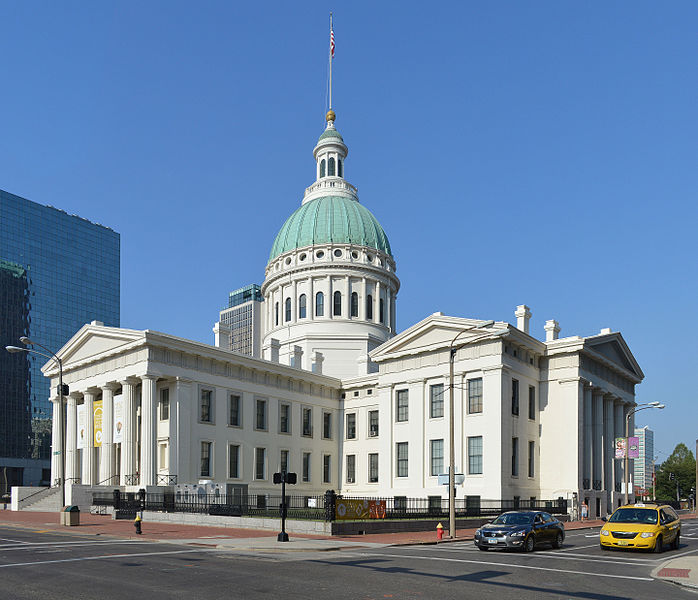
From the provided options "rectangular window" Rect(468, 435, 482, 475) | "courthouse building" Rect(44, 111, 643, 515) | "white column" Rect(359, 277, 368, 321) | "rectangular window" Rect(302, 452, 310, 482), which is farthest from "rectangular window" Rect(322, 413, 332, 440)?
"rectangular window" Rect(468, 435, 482, 475)

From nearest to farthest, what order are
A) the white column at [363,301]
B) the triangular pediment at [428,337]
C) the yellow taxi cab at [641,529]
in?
the yellow taxi cab at [641,529] → the triangular pediment at [428,337] → the white column at [363,301]

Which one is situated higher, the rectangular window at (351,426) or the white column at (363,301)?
the white column at (363,301)

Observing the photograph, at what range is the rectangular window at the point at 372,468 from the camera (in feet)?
228

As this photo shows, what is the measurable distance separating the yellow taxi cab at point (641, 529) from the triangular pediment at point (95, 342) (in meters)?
36.3

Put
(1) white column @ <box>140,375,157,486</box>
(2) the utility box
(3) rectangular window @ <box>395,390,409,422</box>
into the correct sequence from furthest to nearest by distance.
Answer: (3) rectangular window @ <box>395,390,409,422</box> → (1) white column @ <box>140,375,157,486</box> → (2) the utility box

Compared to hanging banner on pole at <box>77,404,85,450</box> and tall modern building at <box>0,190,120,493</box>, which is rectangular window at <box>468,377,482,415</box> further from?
tall modern building at <box>0,190,120,493</box>

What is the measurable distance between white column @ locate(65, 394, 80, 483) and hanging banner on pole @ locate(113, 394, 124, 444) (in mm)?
7366

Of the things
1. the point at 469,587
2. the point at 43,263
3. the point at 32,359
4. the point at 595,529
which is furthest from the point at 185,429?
the point at 43,263

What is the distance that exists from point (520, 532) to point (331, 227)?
6196cm

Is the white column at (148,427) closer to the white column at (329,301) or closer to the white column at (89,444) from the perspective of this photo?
the white column at (89,444)

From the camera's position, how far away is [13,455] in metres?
146

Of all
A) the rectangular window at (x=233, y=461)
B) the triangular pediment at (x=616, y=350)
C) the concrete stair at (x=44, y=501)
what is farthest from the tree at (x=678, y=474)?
the concrete stair at (x=44, y=501)

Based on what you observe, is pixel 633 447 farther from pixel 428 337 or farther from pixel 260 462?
pixel 260 462

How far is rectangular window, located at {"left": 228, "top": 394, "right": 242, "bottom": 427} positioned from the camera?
62.2 meters
